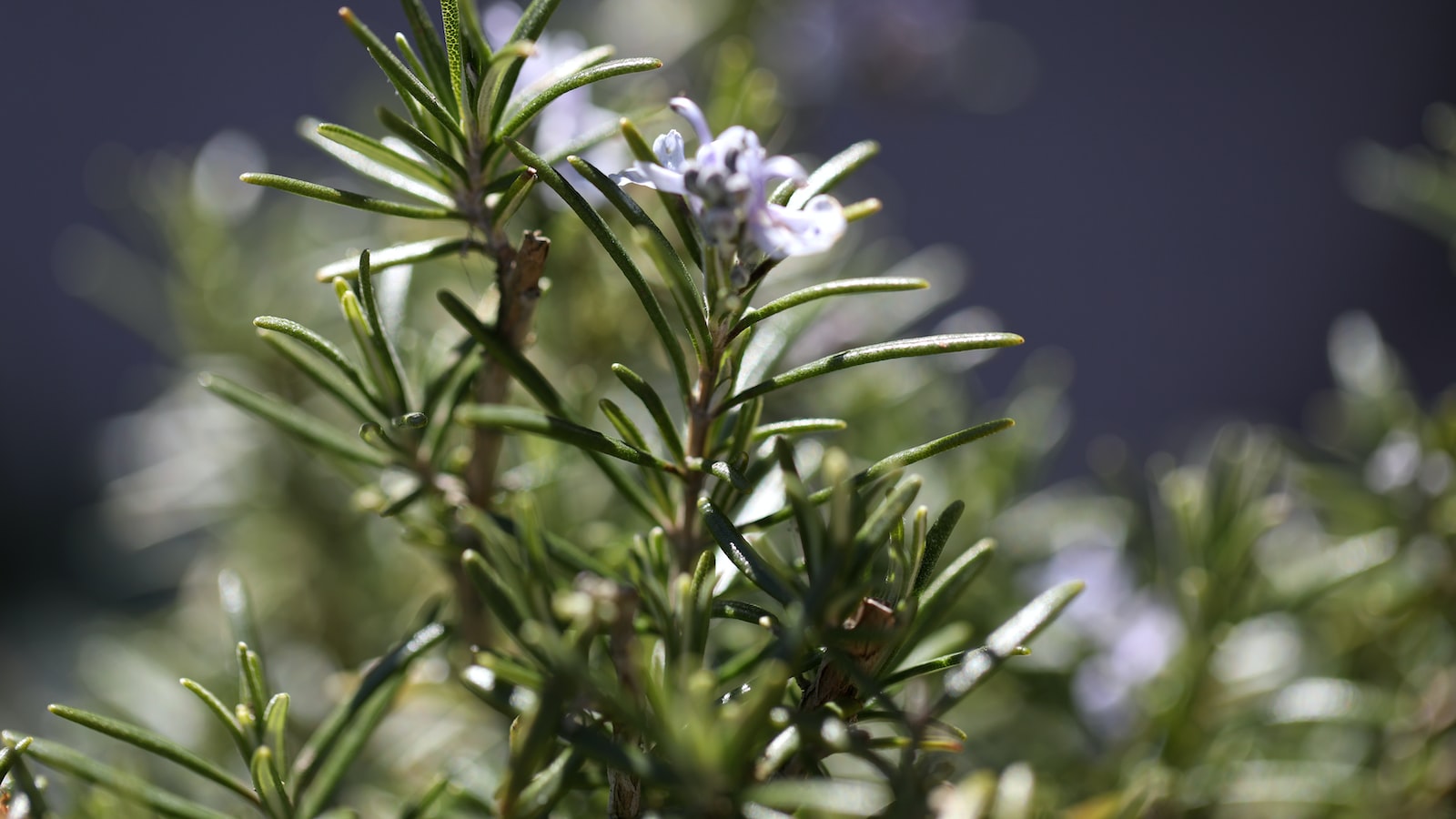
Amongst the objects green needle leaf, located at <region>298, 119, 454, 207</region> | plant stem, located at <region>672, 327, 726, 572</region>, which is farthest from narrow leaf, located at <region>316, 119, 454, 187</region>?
plant stem, located at <region>672, 327, 726, 572</region>

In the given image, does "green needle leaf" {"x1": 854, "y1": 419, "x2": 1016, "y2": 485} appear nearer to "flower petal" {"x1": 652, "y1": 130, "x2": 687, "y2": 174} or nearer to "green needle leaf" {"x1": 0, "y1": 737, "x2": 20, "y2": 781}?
"flower petal" {"x1": 652, "y1": 130, "x2": 687, "y2": 174}

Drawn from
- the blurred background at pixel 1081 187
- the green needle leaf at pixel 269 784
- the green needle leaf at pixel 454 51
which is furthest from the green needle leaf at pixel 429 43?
the blurred background at pixel 1081 187

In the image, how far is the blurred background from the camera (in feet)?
6.11

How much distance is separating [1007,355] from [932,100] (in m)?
1.29

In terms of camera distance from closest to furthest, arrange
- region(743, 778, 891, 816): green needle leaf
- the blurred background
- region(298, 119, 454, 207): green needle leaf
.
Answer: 1. region(743, 778, 891, 816): green needle leaf
2. region(298, 119, 454, 207): green needle leaf
3. the blurred background

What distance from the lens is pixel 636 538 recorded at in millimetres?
367

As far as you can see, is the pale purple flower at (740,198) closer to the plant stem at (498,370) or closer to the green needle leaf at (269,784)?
the plant stem at (498,370)

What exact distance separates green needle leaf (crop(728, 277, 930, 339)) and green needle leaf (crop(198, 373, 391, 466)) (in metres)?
0.16

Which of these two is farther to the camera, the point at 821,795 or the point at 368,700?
the point at 368,700

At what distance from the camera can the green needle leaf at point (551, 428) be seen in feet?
0.96

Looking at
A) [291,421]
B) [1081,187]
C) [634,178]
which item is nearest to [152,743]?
[291,421]

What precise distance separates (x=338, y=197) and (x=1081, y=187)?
7.79 ft

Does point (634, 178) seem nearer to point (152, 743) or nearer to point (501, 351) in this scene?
point (501, 351)

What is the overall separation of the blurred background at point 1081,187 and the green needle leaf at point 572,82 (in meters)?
1.16
